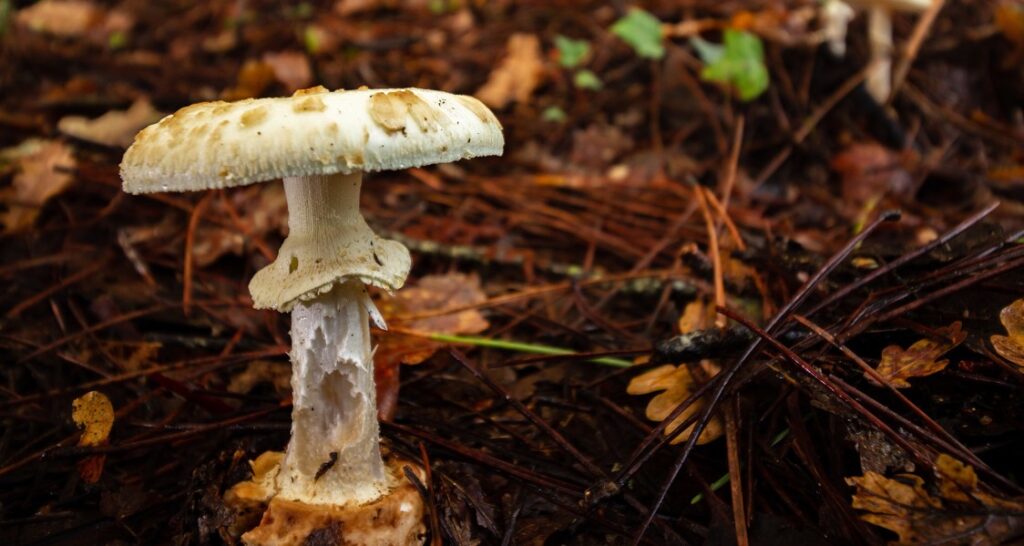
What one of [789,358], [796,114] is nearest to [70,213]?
[789,358]

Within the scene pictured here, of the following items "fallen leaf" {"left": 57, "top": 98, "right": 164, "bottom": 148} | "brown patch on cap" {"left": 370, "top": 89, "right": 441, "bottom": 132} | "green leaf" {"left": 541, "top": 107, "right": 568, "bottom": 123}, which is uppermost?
"brown patch on cap" {"left": 370, "top": 89, "right": 441, "bottom": 132}

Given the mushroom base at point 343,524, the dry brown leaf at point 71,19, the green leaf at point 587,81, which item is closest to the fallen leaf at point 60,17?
the dry brown leaf at point 71,19

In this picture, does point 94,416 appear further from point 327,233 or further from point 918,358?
point 918,358

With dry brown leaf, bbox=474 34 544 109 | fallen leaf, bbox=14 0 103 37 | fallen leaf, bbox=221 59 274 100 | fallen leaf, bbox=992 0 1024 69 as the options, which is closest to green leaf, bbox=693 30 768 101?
dry brown leaf, bbox=474 34 544 109

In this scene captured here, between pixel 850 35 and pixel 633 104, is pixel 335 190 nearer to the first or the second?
pixel 633 104

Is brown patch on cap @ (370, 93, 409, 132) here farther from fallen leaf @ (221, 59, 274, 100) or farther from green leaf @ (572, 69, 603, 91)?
green leaf @ (572, 69, 603, 91)

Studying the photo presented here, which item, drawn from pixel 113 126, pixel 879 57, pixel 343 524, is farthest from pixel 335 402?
pixel 879 57
